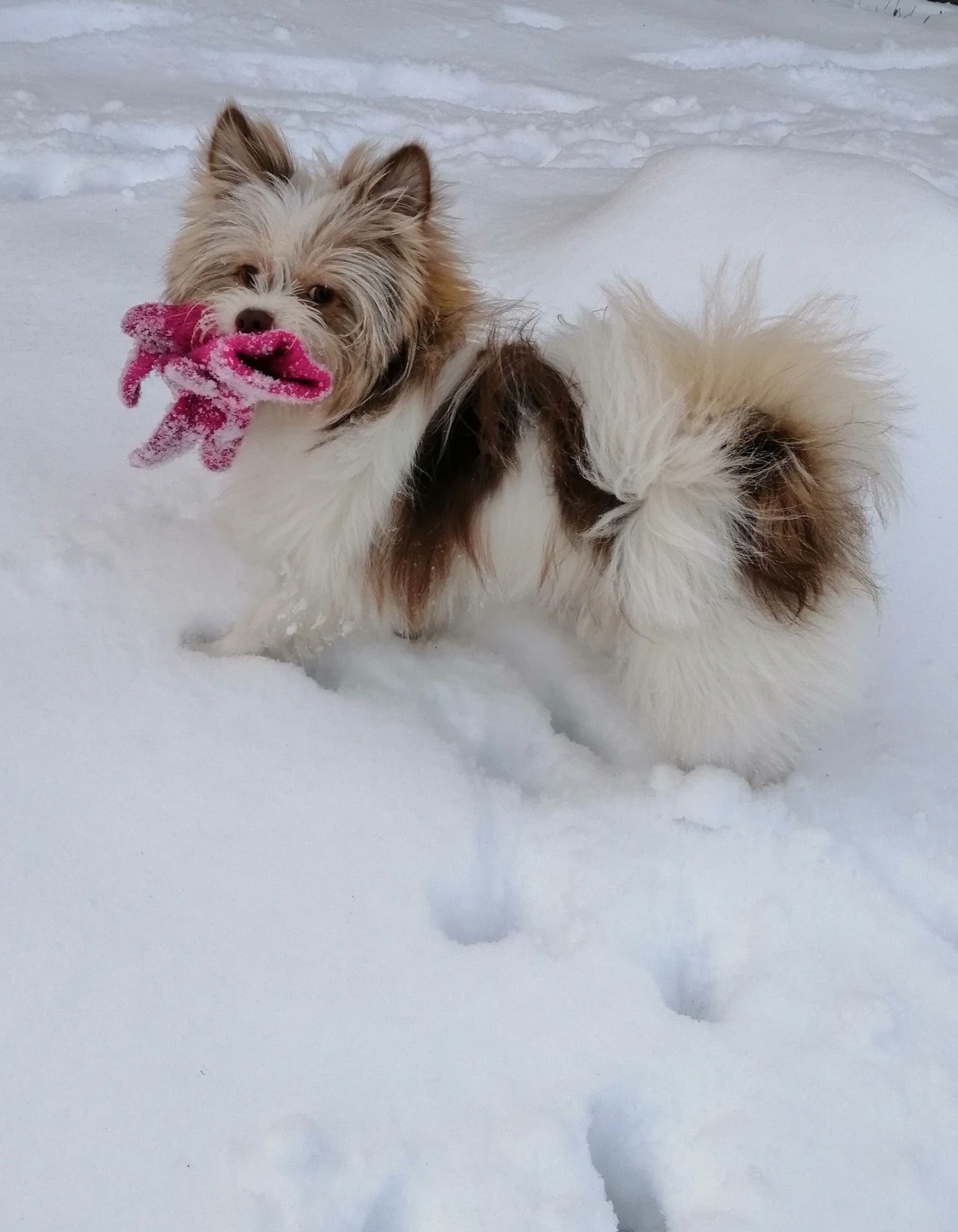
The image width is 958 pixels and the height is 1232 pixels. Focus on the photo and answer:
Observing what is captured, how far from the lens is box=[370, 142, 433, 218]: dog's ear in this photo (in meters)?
1.78

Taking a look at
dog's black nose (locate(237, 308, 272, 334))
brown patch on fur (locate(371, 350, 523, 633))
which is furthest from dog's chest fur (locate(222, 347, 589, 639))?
dog's black nose (locate(237, 308, 272, 334))

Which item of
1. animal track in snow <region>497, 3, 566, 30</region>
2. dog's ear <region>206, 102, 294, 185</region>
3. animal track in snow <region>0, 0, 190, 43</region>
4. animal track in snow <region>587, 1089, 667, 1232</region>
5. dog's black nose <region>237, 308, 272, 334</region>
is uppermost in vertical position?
animal track in snow <region>497, 3, 566, 30</region>

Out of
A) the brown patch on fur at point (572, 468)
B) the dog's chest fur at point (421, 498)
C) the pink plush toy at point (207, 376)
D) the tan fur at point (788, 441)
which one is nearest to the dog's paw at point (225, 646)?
the dog's chest fur at point (421, 498)

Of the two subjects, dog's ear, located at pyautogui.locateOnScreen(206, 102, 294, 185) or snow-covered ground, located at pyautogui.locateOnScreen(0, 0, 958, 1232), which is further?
dog's ear, located at pyautogui.locateOnScreen(206, 102, 294, 185)

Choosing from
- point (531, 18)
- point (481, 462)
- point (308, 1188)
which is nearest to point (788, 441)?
point (481, 462)

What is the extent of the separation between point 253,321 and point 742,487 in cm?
87

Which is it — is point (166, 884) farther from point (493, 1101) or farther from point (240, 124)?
point (240, 124)

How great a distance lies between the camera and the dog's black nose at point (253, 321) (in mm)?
1658

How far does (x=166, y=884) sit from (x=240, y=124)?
1376 mm

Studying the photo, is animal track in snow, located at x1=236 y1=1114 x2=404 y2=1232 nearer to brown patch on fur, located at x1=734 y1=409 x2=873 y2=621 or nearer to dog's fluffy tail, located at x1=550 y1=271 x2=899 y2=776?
dog's fluffy tail, located at x1=550 y1=271 x2=899 y2=776

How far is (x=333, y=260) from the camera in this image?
1.74 m

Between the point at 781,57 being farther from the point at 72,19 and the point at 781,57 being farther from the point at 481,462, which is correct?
the point at 481,462

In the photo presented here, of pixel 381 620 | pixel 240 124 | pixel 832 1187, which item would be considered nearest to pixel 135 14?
pixel 240 124

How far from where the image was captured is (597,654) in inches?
87.4
